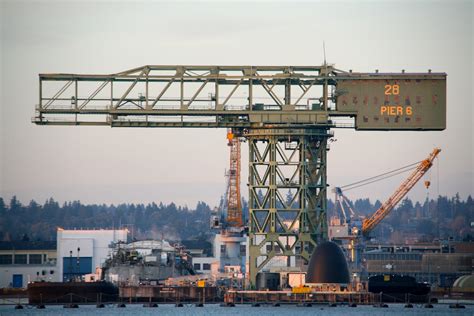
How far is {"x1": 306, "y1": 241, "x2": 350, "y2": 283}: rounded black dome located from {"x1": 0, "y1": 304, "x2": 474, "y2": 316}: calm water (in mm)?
2766

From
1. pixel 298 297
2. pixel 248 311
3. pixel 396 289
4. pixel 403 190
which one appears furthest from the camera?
pixel 403 190

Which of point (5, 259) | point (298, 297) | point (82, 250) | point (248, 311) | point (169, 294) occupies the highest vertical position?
point (82, 250)

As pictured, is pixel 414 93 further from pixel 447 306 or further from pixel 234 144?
pixel 234 144

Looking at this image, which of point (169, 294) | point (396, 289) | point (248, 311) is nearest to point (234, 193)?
point (169, 294)

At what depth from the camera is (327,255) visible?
382ft

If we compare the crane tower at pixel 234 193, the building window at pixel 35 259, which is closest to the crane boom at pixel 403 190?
the crane tower at pixel 234 193

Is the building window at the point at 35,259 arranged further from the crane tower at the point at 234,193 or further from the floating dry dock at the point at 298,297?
the floating dry dock at the point at 298,297

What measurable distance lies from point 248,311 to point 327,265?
970cm

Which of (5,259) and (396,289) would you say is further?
(5,259)

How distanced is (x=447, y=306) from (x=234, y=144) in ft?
150

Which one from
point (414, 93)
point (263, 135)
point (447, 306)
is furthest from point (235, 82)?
point (447, 306)

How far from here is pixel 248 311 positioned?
111 m

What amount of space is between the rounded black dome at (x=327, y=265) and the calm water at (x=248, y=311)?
277 centimetres

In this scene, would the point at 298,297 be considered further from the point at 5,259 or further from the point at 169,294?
the point at 5,259
